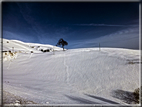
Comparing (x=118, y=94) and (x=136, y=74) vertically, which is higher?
(x=136, y=74)

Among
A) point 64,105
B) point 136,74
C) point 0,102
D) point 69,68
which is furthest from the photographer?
point 69,68

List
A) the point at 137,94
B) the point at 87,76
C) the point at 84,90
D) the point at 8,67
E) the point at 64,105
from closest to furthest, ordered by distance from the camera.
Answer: the point at 64,105
the point at 137,94
the point at 84,90
the point at 87,76
the point at 8,67

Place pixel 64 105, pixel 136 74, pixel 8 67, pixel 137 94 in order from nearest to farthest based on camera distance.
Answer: pixel 64 105 → pixel 137 94 → pixel 136 74 → pixel 8 67

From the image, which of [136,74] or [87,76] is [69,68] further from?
[136,74]

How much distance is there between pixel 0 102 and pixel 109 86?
5142mm

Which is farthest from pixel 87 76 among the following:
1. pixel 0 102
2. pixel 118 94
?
pixel 0 102

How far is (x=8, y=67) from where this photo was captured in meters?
7.32

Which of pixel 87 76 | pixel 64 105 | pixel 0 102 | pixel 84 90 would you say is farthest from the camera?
pixel 87 76

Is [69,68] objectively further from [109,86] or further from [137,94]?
[137,94]

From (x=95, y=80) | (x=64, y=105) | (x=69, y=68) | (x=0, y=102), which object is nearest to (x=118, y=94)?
(x=95, y=80)

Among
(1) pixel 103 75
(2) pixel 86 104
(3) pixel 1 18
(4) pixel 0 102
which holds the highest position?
(3) pixel 1 18

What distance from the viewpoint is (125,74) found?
4.91 metres

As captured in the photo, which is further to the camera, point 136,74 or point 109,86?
point 136,74

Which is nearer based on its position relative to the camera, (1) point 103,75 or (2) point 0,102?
(2) point 0,102
